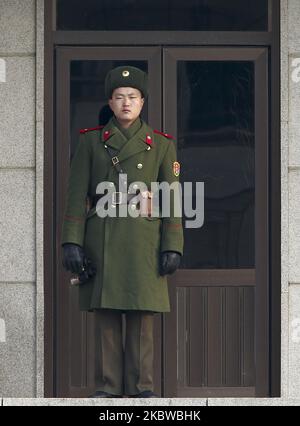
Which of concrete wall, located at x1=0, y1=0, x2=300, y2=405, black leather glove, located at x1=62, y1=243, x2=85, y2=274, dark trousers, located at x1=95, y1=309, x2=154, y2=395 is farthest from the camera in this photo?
concrete wall, located at x1=0, y1=0, x2=300, y2=405

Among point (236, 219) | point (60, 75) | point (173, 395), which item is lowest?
point (173, 395)

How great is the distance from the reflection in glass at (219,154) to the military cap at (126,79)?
476 millimetres

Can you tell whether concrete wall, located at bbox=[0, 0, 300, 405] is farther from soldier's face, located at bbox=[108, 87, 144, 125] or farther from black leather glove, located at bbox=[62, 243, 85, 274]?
soldier's face, located at bbox=[108, 87, 144, 125]

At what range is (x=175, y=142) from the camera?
53.6 feet

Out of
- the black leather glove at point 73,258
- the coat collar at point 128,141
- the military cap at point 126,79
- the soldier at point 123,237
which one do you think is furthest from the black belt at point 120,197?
the military cap at point 126,79

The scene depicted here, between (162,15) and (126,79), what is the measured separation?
75 cm

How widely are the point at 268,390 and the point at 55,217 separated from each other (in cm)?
216

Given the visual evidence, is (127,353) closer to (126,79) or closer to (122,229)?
(122,229)

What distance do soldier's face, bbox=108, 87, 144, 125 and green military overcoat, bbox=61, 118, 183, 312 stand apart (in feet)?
0.33

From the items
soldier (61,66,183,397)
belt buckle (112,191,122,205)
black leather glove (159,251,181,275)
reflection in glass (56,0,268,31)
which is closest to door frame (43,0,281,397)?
reflection in glass (56,0,268,31)

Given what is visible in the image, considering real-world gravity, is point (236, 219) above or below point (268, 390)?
above

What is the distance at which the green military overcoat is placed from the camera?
621 inches

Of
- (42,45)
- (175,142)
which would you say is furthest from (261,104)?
(42,45)

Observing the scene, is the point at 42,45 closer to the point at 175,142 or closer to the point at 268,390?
the point at 175,142
